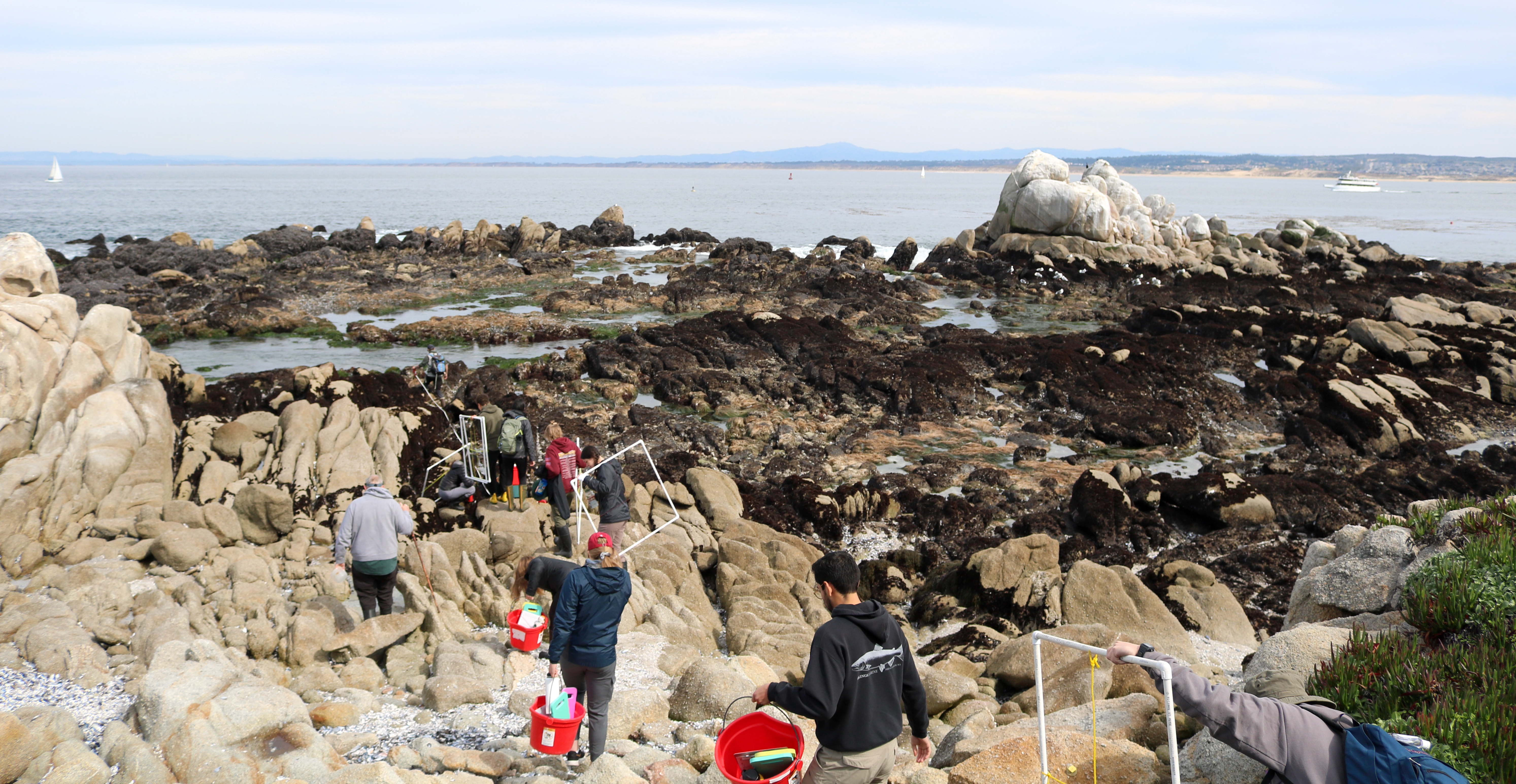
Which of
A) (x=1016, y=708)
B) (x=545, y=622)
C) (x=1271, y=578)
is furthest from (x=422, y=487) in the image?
(x=1271, y=578)

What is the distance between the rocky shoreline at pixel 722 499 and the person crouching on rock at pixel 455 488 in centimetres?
33

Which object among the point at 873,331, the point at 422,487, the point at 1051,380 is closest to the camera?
the point at 422,487

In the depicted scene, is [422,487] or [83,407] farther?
[422,487]

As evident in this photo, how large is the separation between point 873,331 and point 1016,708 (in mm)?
24513

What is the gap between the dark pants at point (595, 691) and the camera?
6.65 m

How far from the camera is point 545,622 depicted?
29.5 feet

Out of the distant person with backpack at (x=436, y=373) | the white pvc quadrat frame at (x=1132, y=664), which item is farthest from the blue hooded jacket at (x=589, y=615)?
the distant person with backpack at (x=436, y=373)

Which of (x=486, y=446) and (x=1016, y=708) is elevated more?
(x=486, y=446)

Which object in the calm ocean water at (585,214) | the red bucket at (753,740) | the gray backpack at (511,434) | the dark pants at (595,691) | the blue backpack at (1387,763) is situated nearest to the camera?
the blue backpack at (1387,763)

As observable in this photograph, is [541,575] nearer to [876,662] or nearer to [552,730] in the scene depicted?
[552,730]

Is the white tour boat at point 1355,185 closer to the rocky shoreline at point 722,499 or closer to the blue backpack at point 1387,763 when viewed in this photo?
the rocky shoreline at point 722,499

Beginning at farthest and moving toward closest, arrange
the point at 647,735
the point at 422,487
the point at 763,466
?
the point at 763,466, the point at 422,487, the point at 647,735

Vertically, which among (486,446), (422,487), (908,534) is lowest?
(908,534)

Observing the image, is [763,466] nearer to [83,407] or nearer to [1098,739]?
[83,407]
